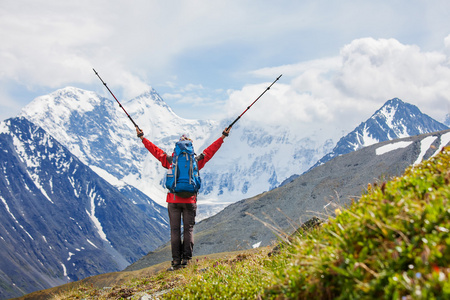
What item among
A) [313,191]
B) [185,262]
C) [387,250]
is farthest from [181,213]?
[313,191]

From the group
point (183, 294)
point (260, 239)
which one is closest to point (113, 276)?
→ point (183, 294)

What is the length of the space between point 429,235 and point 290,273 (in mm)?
1609

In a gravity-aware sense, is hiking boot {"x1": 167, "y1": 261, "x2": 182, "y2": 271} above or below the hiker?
below

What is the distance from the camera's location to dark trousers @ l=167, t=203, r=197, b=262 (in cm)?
1273

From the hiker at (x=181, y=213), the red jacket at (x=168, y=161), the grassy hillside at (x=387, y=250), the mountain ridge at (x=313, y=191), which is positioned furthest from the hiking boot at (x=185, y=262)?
the mountain ridge at (x=313, y=191)

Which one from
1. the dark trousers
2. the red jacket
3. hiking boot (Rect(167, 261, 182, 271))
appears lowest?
hiking boot (Rect(167, 261, 182, 271))

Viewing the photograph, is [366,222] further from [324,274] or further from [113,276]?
[113,276]

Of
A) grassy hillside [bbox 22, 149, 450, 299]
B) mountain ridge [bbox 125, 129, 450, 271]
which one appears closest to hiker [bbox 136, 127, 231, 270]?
grassy hillside [bbox 22, 149, 450, 299]

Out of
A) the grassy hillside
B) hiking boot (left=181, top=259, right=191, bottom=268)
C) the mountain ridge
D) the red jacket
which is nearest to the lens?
the grassy hillside

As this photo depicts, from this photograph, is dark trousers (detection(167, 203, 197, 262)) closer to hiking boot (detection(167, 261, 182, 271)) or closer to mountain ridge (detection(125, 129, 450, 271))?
hiking boot (detection(167, 261, 182, 271))

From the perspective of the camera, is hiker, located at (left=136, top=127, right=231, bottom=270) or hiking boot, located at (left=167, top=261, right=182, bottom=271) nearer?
hiker, located at (left=136, top=127, right=231, bottom=270)

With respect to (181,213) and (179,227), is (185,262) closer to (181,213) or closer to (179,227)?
(179,227)

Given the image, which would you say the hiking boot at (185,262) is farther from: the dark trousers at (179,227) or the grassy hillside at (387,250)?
the grassy hillside at (387,250)

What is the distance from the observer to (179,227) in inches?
520
